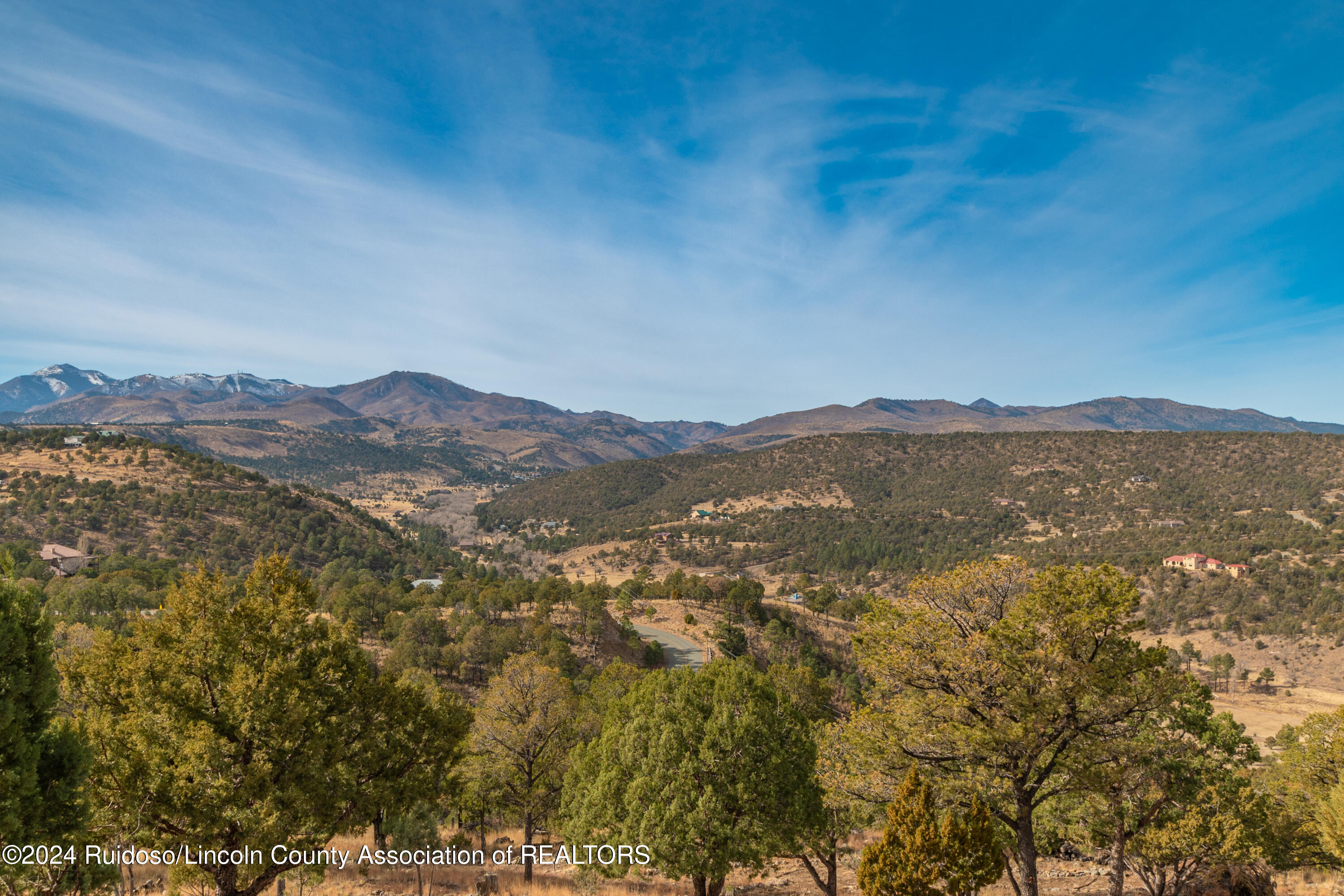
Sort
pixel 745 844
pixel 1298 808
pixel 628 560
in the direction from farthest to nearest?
pixel 628 560 → pixel 1298 808 → pixel 745 844

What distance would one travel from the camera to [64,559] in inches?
3113

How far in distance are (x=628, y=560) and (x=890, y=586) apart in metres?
60.8

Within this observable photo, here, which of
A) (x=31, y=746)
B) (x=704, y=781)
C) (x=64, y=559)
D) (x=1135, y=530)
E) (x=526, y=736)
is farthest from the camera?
(x=1135, y=530)

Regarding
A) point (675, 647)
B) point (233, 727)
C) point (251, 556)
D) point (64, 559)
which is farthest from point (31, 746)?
point (251, 556)

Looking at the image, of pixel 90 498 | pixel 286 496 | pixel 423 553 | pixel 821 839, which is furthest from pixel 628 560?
pixel 821 839

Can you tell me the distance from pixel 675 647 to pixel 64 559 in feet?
269

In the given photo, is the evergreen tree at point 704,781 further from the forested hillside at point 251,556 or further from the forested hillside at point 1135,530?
the forested hillside at point 1135,530

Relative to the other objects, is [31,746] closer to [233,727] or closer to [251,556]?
[233,727]

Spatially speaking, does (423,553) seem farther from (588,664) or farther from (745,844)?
(745,844)

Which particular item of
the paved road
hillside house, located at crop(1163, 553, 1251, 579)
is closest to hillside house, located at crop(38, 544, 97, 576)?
the paved road

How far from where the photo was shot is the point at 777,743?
16.2 metres

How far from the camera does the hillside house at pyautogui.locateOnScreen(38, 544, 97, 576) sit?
2936 inches

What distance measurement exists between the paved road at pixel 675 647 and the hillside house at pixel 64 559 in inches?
2712

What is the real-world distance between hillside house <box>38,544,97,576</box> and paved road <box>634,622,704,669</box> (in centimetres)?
6889
